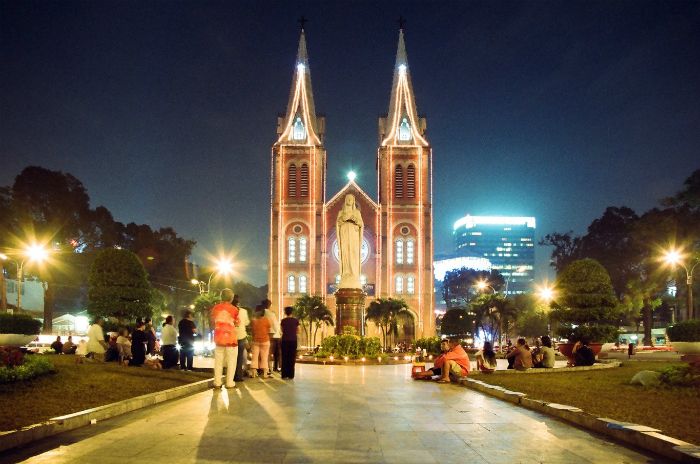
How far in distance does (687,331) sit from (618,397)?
9.54m

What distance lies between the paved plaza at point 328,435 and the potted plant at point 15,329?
1040 centimetres

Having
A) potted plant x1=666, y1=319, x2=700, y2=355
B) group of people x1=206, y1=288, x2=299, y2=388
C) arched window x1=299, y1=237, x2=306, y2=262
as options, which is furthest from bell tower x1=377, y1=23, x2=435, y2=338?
group of people x1=206, y1=288, x2=299, y2=388

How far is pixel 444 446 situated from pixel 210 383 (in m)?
7.60

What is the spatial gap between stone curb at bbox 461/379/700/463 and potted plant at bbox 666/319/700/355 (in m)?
10.1

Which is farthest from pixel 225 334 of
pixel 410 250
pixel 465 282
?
pixel 465 282

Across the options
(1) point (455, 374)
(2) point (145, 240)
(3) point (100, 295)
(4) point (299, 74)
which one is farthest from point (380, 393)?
(4) point (299, 74)

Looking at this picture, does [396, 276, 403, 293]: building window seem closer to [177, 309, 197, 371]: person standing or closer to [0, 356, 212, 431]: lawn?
[177, 309, 197, 371]: person standing

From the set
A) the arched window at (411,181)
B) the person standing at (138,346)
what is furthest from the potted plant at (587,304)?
the arched window at (411,181)

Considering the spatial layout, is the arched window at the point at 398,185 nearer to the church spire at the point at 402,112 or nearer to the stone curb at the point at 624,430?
the church spire at the point at 402,112

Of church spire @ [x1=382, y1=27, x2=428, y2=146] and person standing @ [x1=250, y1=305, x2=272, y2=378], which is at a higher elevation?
church spire @ [x1=382, y1=27, x2=428, y2=146]

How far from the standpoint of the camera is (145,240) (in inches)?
2566

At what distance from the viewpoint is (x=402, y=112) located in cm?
7469

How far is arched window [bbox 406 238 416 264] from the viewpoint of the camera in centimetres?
7162

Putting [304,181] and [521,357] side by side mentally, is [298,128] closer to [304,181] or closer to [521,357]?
[304,181]
